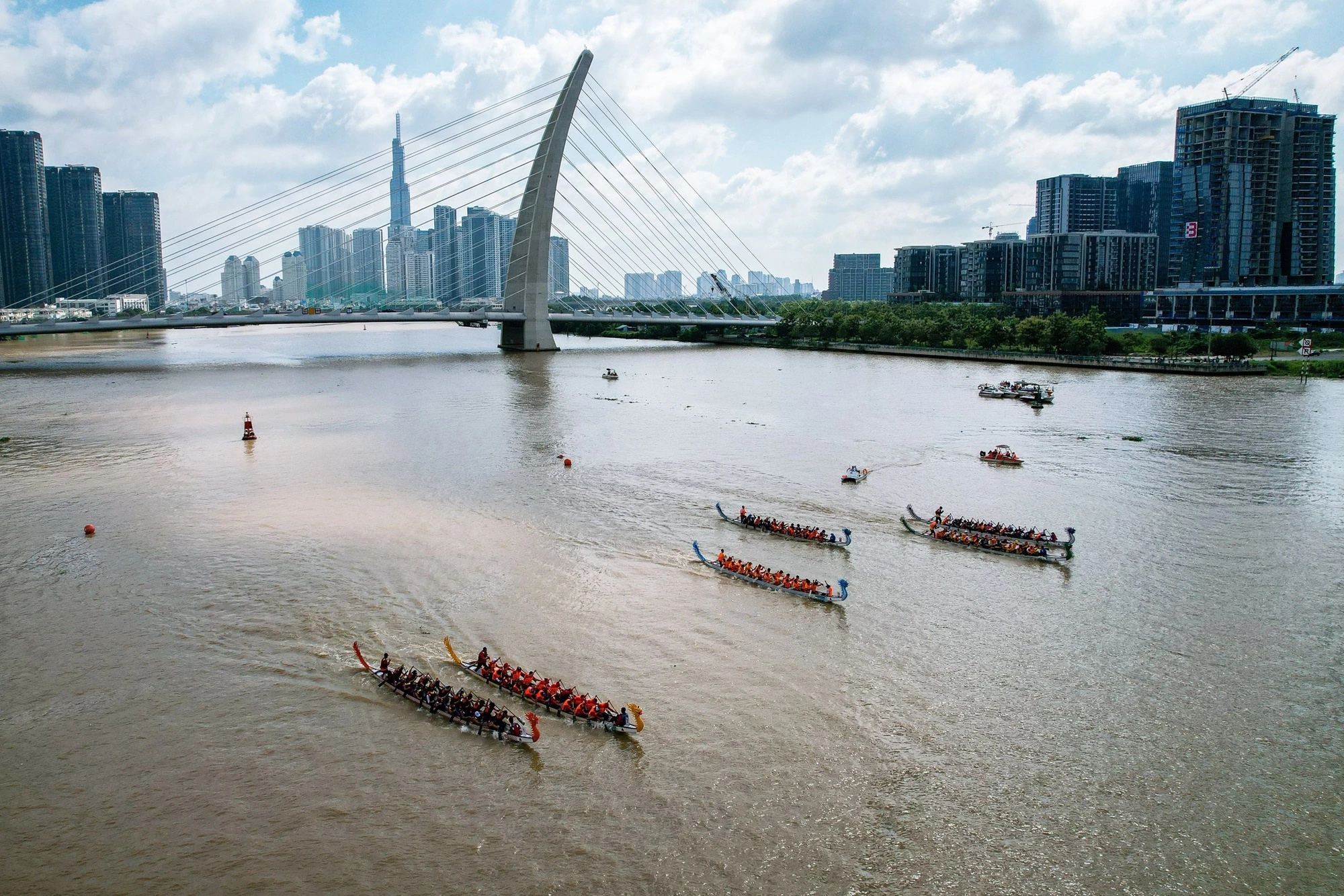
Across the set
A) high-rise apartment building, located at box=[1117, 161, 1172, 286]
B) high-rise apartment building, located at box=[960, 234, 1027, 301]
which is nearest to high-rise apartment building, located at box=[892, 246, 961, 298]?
high-rise apartment building, located at box=[960, 234, 1027, 301]

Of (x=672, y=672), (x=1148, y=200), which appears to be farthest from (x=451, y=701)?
(x=1148, y=200)

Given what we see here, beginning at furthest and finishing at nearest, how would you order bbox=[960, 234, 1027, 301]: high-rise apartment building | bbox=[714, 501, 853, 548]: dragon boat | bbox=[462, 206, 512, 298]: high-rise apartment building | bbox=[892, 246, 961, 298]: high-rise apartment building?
bbox=[462, 206, 512, 298]: high-rise apartment building → bbox=[892, 246, 961, 298]: high-rise apartment building → bbox=[960, 234, 1027, 301]: high-rise apartment building → bbox=[714, 501, 853, 548]: dragon boat

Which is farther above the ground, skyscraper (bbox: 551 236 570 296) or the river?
skyscraper (bbox: 551 236 570 296)

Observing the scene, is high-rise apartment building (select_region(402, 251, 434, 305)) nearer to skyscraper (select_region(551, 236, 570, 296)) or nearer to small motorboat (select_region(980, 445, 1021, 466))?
skyscraper (select_region(551, 236, 570, 296))

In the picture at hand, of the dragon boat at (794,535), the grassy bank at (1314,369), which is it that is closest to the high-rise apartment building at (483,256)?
the grassy bank at (1314,369)

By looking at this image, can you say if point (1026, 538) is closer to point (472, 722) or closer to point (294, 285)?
point (472, 722)

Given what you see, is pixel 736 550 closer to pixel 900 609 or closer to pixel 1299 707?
pixel 900 609

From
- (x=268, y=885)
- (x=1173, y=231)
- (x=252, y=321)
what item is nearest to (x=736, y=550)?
(x=268, y=885)

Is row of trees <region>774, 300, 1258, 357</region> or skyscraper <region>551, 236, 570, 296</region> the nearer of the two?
row of trees <region>774, 300, 1258, 357</region>

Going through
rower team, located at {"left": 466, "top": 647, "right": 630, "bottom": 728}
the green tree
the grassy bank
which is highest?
the green tree
